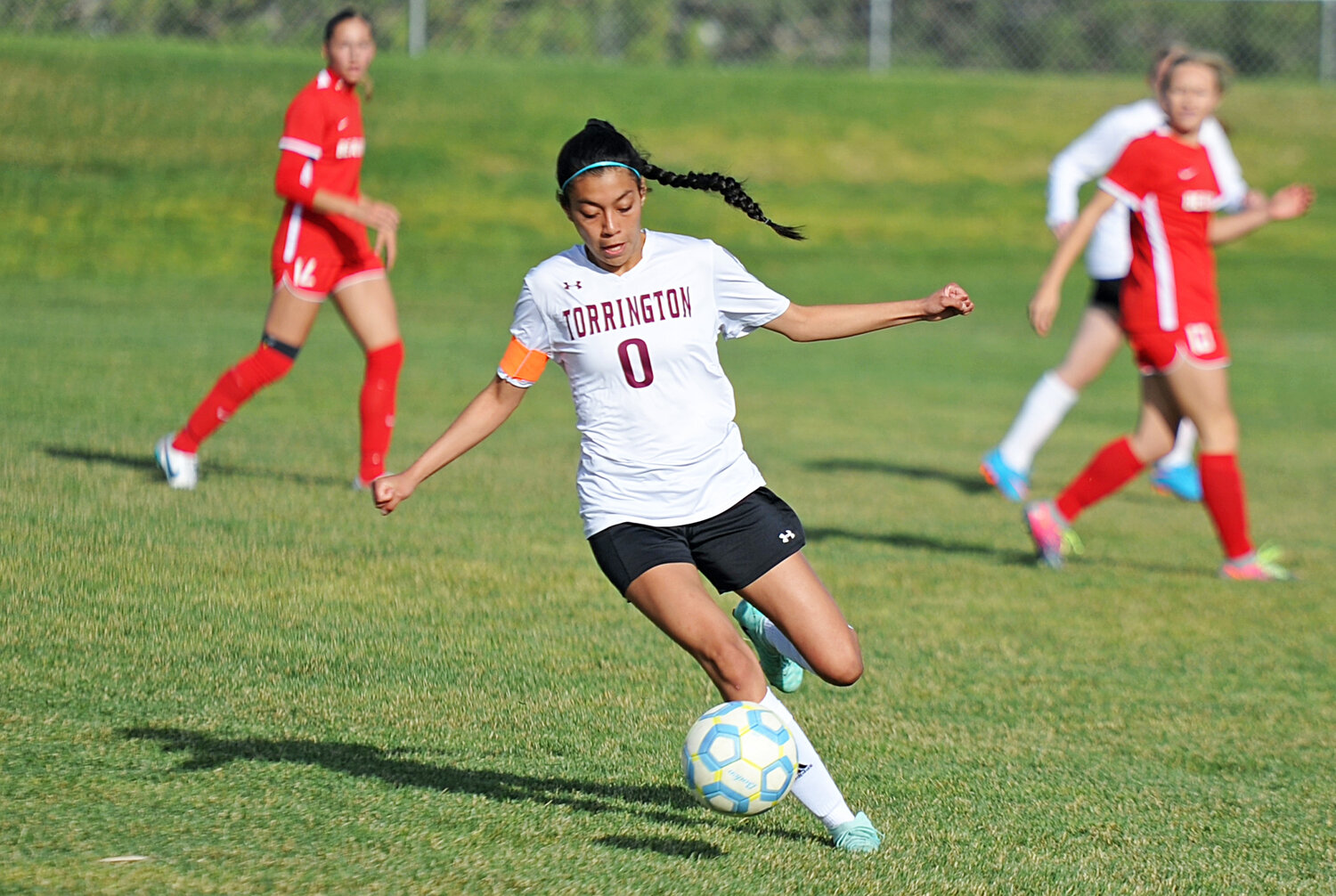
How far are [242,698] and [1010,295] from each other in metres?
17.5

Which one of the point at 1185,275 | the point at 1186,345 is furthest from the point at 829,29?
the point at 1186,345

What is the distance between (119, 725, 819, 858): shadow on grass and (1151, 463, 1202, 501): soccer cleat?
7105 millimetres

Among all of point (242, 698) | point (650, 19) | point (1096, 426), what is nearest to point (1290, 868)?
point (242, 698)

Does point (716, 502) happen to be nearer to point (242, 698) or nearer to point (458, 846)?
point (458, 846)

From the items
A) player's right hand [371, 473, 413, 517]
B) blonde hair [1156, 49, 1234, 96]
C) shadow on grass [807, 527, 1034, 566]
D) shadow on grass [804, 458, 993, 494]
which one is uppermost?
blonde hair [1156, 49, 1234, 96]

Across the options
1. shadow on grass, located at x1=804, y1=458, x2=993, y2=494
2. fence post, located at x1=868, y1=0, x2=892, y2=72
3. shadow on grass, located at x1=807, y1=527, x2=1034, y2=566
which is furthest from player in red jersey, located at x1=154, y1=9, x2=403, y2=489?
fence post, located at x1=868, y1=0, x2=892, y2=72

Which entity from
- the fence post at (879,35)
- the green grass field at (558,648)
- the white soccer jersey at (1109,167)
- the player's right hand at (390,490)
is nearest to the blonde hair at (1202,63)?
the white soccer jersey at (1109,167)

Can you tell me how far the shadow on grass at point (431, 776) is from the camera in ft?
15.1

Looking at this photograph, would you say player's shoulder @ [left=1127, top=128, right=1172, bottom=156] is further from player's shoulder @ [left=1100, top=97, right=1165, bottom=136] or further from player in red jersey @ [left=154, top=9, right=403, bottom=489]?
player in red jersey @ [left=154, top=9, right=403, bottom=489]

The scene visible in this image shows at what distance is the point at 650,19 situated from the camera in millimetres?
25172

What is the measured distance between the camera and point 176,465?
27.8ft

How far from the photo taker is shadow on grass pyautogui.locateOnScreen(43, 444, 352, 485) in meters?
8.97

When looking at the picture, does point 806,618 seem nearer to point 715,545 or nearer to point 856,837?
point 715,545

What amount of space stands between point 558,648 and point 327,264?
3253 mm
